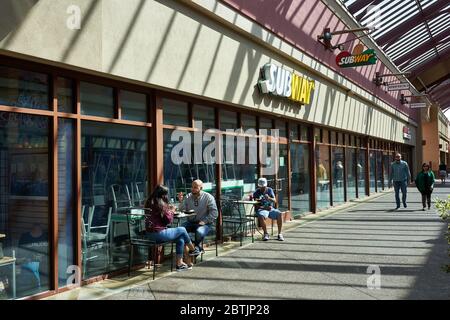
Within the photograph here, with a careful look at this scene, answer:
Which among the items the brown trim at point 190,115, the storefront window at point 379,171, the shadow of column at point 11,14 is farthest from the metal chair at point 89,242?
the storefront window at point 379,171

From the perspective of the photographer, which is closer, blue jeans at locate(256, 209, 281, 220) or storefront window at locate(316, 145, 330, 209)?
blue jeans at locate(256, 209, 281, 220)

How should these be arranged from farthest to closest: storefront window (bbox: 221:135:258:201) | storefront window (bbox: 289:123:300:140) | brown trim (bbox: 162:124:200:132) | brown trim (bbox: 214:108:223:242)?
1. storefront window (bbox: 289:123:300:140)
2. storefront window (bbox: 221:135:258:201)
3. brown trim (bbox: 214:108:223:242)
4. brown trim (bbox: 162:124:200:132)

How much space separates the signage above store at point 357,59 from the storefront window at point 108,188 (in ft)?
30.2

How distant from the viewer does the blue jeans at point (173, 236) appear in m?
6.28

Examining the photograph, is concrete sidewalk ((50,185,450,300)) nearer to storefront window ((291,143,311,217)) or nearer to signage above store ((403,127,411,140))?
storefront window ((291,143,311,217))

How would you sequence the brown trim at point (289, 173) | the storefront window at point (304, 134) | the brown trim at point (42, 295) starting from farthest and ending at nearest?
the storefront window at point (304, 134), the brown trim at point (289, 173), the brown trim at point (42, 295)

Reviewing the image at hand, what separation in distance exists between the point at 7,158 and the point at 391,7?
17.7m

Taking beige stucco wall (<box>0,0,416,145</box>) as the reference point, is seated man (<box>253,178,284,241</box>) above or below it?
below

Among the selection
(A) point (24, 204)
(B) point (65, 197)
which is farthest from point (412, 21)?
(A) point (24, 204)

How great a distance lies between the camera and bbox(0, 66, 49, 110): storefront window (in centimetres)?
501

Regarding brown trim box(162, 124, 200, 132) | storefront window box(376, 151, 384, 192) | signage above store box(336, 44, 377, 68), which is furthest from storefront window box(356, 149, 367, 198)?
brown trim box(162, 124, 200, 132)

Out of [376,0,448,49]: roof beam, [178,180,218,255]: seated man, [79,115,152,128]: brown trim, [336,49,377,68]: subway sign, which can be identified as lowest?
[178,180,218,255]: seated man

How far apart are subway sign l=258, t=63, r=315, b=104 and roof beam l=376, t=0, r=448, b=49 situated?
438 inches

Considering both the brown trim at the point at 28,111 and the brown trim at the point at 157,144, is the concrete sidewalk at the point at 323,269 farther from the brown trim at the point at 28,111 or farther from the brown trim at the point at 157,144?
the brown trim at the point at 28,111
